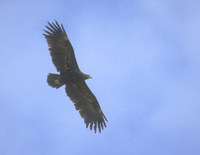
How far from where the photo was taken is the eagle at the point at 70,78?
588 inches

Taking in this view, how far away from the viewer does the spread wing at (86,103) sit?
15781 millimetres

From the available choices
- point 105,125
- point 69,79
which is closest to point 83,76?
point 69,79

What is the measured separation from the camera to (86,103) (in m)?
16.1

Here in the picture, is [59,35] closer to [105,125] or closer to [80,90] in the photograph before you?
[80,90]

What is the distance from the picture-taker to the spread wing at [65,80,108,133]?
51.8 feet

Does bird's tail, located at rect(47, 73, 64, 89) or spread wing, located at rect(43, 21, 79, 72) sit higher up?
spread wing, located at rect(43, 21, 79, 72)

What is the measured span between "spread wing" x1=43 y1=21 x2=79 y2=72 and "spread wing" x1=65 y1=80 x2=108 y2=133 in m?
1.05

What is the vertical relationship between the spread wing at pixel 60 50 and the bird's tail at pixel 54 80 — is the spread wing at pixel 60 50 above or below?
above

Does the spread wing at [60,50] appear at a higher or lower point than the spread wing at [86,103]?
higher

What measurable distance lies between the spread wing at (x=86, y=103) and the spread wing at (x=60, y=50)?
1.05 m

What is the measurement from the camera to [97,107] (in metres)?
16.3

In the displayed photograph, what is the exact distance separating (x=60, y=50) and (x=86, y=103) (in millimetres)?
3020

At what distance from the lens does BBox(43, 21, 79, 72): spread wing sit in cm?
1487

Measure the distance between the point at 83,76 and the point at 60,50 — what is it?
166 cm
